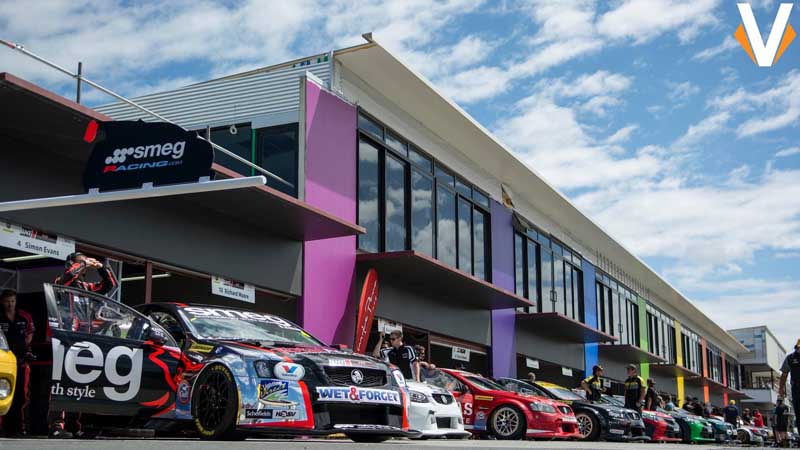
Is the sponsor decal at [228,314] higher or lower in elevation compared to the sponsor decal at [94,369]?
higher

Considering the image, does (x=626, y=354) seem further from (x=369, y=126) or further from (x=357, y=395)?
(x=357, y=395)

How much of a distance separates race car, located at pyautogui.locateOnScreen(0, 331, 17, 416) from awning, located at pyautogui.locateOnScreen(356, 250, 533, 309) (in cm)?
967

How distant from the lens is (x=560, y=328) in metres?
28.5

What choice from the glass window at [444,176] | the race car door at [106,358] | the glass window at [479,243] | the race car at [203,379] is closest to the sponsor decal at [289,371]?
the race car at [203,379]

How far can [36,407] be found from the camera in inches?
328

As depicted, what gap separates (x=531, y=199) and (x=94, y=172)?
2012cm

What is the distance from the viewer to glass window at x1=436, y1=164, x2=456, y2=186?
22812 millimetres

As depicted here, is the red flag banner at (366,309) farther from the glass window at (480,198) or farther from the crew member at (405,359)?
the glass window at (480,198)

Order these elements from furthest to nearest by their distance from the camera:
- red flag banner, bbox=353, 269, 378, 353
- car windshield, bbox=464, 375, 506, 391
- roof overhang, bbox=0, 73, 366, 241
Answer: red flag banner, bbox=353, 269, 378, 353 < car windshield, bbox=464, 375, 506, 391 < roof overhang, bbox=0, 73, 366, 241

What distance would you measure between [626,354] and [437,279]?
62.2ft

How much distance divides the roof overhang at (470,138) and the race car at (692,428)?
7.77 m

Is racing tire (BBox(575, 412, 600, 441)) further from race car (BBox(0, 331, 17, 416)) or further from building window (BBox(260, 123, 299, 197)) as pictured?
race car (BBox(0, 331, 17, 416))

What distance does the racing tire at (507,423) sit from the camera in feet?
50.4

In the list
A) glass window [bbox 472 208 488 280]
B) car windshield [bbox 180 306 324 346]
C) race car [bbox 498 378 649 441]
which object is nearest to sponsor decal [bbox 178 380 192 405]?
car windshield [bbox 180 306 324 346]
